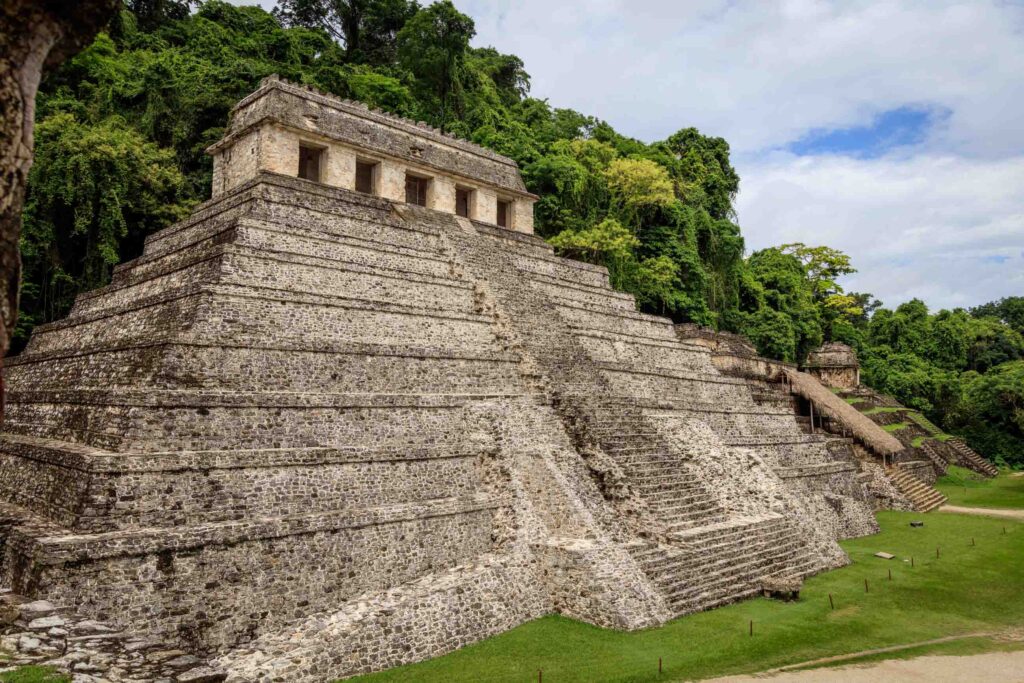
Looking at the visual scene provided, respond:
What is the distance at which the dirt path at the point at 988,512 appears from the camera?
23.0 meters

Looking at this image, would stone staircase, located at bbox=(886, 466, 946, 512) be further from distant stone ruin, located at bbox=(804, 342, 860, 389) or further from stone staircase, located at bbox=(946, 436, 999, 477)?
distant stone ruin, located at bbox=(804, 342, 860, 389)

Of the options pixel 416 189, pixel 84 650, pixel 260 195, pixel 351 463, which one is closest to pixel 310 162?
pixel 416 189

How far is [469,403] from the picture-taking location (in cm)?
1327

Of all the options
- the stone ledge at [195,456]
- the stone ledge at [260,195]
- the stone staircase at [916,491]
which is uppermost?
the stone ledge at [260,195]

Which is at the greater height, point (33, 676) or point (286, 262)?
point (286, 262)

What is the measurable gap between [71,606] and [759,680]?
844cm

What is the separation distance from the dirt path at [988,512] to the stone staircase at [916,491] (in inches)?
19.2

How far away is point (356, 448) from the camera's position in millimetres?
10836

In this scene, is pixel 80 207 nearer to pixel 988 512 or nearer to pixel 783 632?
pixel 783 632

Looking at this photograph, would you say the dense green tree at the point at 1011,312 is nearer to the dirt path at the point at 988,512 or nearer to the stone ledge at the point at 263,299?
the dirt path at the point at 988,512

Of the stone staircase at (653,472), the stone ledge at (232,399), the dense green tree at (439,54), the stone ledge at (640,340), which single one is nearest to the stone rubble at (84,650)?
the stone ledge at (232,399)

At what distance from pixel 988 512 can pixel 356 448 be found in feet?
77.4

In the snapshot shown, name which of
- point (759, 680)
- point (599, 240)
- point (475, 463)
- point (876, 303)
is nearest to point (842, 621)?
point (759, 680)

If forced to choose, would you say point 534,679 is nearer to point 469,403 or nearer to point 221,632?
point 221,632
